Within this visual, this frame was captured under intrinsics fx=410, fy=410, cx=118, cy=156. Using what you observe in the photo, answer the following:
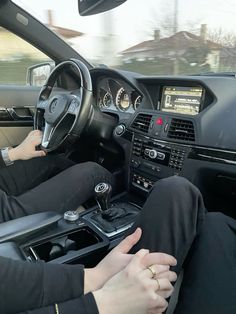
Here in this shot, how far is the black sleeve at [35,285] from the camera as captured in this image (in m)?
0.86

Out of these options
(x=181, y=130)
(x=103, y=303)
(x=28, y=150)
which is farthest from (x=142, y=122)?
(x=103, y=303)

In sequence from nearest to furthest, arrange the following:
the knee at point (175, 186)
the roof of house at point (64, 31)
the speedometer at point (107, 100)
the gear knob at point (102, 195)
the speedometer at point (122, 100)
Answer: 1. the knee at point (175, 186)
2. the gear knob at point (102, 195)
3. the speedometer at point (122, 100)
4. the speedometer at point (107, 100)
5. the roof of house at point (64, 31)

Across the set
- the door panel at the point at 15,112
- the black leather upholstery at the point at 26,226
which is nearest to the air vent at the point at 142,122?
the black leather upholstery at the point at 26,226

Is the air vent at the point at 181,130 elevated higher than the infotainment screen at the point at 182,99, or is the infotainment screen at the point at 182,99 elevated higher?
the infotainment screen at the point at 182,99

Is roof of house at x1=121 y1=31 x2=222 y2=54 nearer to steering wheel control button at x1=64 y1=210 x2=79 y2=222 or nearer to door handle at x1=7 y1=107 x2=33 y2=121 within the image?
door handle at x1=7 y1=107 x2=33 y2=121

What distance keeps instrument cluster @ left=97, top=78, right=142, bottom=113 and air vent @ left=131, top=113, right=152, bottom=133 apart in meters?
0.14

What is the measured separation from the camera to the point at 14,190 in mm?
1999

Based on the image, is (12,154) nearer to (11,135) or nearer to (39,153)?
(39,153)

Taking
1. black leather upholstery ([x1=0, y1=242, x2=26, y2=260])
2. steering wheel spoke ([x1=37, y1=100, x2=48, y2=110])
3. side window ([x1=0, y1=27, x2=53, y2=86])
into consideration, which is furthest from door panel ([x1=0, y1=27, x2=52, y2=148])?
black leather upholstery ([x1=0, y1=242, x2=26, y2=260])

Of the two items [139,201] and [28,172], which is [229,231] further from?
[28,172]

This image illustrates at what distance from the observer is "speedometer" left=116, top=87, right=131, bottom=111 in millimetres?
2203

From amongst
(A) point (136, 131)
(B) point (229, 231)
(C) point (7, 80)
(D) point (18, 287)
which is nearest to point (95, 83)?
(A) point (136, 131)

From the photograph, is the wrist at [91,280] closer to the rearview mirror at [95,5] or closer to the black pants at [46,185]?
the black pants at [46,185]

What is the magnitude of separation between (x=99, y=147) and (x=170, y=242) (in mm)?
1292
